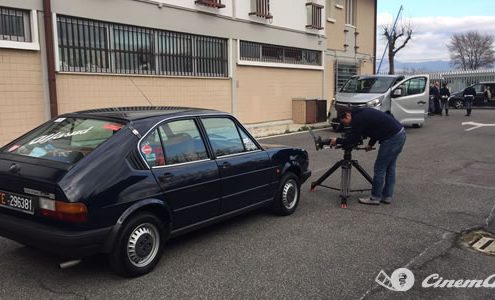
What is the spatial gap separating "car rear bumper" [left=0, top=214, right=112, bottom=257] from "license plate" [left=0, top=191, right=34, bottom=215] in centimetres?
10

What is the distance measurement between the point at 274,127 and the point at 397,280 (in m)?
14.1

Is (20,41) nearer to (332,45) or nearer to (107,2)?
(107,2)

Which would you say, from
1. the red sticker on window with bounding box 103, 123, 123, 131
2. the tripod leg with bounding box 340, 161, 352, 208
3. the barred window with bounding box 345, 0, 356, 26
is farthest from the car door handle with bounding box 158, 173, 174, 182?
the barred window with bounding box 345, 0, 356, 26

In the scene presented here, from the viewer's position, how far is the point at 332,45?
2333 cm

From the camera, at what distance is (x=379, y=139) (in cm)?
646

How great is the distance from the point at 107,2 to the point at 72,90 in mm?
2555

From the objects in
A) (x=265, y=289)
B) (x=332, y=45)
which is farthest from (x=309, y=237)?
(x=332, y=45)

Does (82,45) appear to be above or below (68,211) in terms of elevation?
above

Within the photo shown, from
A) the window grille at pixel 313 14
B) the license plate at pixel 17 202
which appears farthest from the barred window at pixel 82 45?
the window grille at pixel 313 14

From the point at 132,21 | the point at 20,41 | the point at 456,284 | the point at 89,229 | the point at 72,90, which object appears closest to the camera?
the point at 89,229

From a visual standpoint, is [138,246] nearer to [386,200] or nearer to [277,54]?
[386,200]

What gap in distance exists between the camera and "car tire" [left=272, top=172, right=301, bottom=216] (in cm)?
586

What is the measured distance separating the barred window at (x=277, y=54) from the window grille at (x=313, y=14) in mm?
1125

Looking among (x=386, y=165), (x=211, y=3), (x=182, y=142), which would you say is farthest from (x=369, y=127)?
(x=211, y=3)
